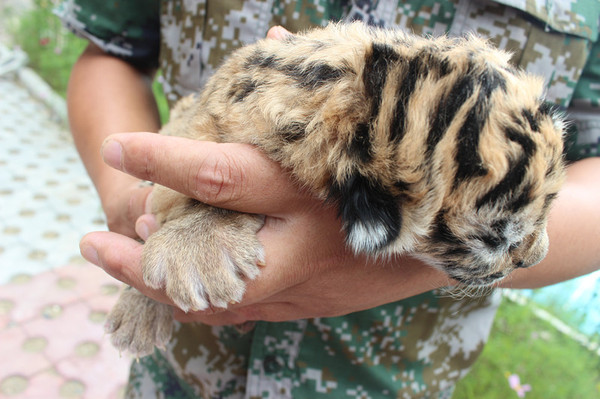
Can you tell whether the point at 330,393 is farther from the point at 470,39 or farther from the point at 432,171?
the point at 470,39

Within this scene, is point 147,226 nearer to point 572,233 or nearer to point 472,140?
point 472,140

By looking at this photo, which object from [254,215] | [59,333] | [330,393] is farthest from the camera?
[59,333]

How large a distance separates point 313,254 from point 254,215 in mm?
260

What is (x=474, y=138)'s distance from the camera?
116 cm

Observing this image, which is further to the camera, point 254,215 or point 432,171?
point 254,215

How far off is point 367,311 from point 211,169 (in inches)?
37.8

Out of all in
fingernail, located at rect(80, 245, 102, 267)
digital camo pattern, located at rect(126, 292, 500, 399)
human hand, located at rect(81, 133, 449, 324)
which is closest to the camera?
human hand, located at rect(81, 133, 449, 324)

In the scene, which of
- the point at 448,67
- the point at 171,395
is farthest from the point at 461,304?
the point at 171,395

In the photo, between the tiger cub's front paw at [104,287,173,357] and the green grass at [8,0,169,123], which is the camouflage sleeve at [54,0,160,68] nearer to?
the tiger cub's front paw at [104,287,173,357]

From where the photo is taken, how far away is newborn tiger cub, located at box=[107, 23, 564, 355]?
3.92 feet

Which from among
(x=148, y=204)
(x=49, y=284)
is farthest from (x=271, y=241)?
(x=49, y=284)

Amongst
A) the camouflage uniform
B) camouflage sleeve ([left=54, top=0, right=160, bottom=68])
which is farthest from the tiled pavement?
camouflage sleeve ([left=54, top=0, right=160, bottom=68])

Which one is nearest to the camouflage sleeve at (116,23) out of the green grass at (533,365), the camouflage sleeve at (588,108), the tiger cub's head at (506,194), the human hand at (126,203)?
the human hand at (126,203)

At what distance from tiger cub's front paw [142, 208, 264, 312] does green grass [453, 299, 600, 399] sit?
341 cm
